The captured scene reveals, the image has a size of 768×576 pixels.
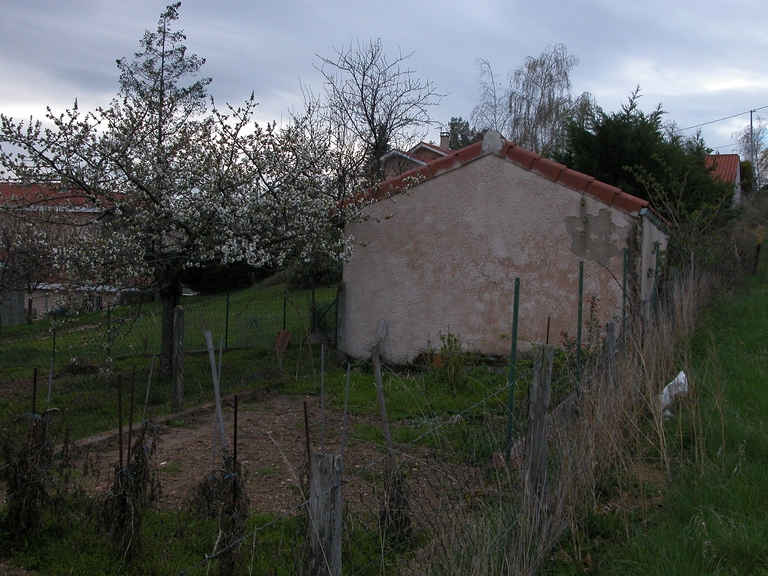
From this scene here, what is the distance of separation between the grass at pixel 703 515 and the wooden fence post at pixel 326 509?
1768 millimetres

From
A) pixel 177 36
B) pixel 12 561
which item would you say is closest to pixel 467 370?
pixel 12 561

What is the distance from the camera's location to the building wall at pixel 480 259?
→ 9.25 metres

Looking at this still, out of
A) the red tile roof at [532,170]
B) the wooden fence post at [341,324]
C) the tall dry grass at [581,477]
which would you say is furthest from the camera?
the wooden fence post at [341,324]

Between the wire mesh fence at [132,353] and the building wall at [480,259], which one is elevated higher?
the building wall at [480,259]

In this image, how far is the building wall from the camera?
9.25 meters

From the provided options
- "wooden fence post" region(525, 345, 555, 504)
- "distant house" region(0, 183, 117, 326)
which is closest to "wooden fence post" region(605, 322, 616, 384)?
"wooden fence post" region(525, 345, 555, 504)

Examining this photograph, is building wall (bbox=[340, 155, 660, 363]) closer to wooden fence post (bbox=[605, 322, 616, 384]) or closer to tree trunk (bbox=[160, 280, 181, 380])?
tree trunk (bbox=[160, 280, 181, 380])

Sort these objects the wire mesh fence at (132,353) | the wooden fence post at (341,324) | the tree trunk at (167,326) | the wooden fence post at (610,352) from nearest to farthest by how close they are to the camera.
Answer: the wooden fence post at (610,352) → the wire mesh fence at (132,353) → the tree trunk at (167,326) → the wooden fence post at (341,324)

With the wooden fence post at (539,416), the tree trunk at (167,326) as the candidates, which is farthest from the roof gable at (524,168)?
the wooden fence post at (539,416)

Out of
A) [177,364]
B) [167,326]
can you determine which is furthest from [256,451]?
[167,326]

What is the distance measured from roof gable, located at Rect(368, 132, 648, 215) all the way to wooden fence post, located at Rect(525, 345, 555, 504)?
581 centimetres

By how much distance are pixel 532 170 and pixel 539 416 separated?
6.19 m

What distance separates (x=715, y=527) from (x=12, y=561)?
13.0 feet

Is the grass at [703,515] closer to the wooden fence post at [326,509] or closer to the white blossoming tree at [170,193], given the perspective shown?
the wooden fence post at [326,509]
